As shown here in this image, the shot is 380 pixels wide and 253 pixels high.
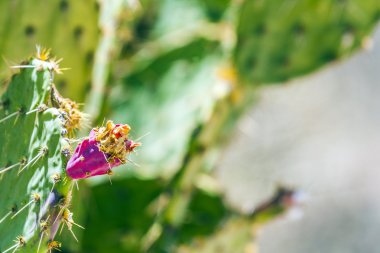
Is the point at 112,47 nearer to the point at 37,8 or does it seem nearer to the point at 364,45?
the point at 37,8

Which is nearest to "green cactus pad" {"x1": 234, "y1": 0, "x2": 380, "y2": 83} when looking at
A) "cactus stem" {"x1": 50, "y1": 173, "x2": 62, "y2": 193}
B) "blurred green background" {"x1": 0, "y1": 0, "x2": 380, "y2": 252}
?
"blurred green background" {"x1": 0, "y1": 0, "x2": 380, "y2": 252}

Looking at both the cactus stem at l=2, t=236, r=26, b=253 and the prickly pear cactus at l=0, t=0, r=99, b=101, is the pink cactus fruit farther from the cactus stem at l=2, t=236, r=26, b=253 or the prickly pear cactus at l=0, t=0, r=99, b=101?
the prickly pear cactus at l=0, t=0, r=99, b=101

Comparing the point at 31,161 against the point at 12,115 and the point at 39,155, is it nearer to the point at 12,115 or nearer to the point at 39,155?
the point at 39,155

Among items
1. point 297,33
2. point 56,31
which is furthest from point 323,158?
point 56,31

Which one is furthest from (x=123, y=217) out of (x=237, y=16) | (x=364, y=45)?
(x=364, y=45)

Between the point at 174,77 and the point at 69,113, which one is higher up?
the point at 174,77

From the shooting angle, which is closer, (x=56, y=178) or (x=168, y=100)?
(x=56, y=178)
